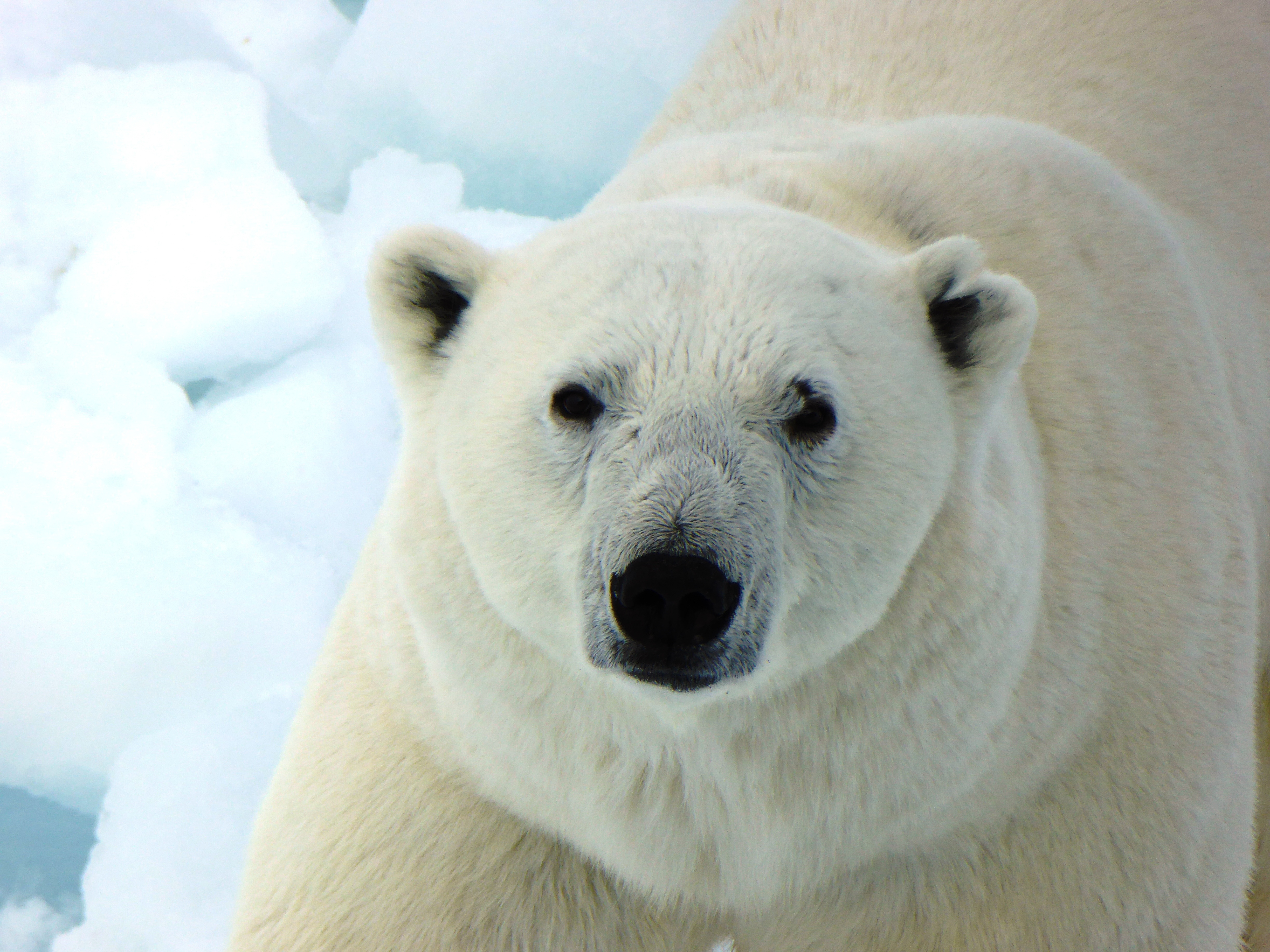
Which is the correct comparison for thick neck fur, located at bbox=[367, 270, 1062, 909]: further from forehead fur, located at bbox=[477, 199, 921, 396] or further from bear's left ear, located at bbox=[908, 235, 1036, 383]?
forehead fur, located at bbox=[477, 199, 921, 396]

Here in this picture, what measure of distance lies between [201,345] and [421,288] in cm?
229

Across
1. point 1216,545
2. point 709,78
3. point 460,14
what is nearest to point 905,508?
point 1216,545

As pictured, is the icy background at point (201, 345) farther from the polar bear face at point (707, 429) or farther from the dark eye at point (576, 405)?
the dark eye at point (576, 405)

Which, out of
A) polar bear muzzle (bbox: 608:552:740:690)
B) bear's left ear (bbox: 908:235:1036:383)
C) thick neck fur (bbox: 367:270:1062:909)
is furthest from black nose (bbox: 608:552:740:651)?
bear's left ear (bbox: 908:235:1036:383)

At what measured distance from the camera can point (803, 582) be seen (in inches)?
51.6

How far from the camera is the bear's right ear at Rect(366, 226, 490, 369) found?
1.53 meters

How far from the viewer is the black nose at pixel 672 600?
1.16 m

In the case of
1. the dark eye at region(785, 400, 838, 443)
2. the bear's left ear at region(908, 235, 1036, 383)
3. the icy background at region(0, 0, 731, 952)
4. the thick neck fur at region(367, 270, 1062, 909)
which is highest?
the bear's left ear at region(908, 235, 1036, 383)


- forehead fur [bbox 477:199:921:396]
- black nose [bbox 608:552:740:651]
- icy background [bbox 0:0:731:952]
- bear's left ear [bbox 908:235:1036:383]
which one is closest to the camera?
black nose [bbox 608:552:740:651]

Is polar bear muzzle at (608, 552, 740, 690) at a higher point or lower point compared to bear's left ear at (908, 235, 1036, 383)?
lower

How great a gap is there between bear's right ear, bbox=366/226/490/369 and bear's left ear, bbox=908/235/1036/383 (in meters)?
0.55

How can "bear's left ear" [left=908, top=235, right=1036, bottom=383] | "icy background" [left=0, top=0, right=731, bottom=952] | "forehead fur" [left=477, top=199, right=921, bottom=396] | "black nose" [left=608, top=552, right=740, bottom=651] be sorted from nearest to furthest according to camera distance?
"black nose" [left=608, top=552, right=740, bottom=651]
"forehead fur" [left=477, top=199, right=921, bottom=396]
"bear's left ear" [left=908, top=235, right=1036, bottom=383]
"icy background" [left=0, top=0, right=731, bottom=952]

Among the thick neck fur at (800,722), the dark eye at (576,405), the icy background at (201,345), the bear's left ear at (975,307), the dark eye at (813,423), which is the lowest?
the icy background at (201,345)

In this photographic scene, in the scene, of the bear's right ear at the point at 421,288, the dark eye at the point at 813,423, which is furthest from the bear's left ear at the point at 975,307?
the bear's right ear at the point at 421,288
